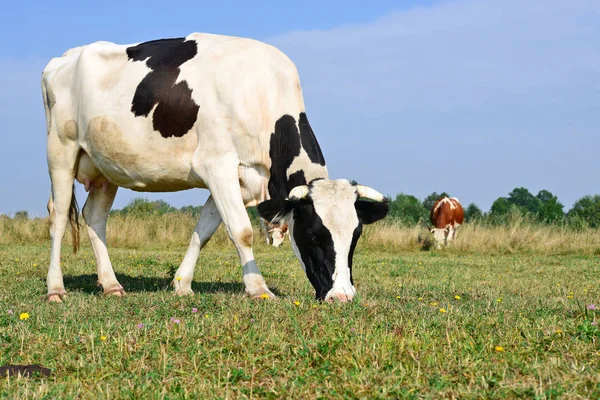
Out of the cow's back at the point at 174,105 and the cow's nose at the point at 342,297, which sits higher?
the cow's back at the point at 174,105

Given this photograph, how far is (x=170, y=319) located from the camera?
17.7ft

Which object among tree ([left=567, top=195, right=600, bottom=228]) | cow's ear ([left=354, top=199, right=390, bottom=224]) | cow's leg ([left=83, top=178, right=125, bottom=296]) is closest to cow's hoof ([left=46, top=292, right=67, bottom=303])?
cow's leg ([left=83, top=178, right=125, bottom=296])

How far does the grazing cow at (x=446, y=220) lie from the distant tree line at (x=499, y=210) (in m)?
0.78

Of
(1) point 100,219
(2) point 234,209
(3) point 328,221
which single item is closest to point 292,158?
(2) point 234,209

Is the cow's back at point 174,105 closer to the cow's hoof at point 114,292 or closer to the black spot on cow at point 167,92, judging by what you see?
the black spot on cow at point 167,92

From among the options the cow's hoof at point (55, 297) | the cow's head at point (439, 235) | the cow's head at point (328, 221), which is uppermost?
the cow's head at point (328, 221)

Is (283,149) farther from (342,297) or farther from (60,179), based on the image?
(60,179)

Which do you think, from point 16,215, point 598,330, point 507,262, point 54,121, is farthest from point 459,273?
point 16,215

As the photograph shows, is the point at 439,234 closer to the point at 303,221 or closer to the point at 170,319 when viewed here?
the point at 303,221

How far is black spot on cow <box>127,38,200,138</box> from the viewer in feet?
26.2

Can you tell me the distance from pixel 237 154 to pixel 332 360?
3.76 meters

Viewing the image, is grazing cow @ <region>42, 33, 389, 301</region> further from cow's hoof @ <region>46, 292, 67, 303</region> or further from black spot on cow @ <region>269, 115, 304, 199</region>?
cow's hoof @ <region>46, 292, 67, 303</region>

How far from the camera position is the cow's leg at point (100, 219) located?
9.23m

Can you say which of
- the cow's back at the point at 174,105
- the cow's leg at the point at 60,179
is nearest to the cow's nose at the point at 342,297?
the cow's back at the point at 174,105
